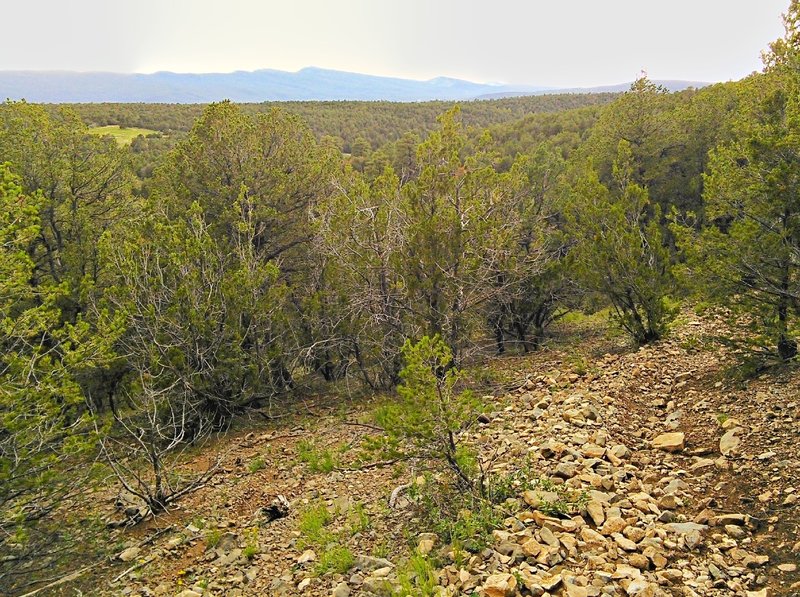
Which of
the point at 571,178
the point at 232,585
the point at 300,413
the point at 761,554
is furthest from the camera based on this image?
the point at 571,178

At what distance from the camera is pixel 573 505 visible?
493cm

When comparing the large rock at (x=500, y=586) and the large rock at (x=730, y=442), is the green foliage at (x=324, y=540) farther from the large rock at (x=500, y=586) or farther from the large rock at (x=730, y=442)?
the large rock at (x=730, y=442)

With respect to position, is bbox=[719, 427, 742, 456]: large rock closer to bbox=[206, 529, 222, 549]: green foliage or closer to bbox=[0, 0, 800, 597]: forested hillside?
bbox=[0, 0, 800, 597]: forested hillside

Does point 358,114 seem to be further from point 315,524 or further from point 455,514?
point 455,514

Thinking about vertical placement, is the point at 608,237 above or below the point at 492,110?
below

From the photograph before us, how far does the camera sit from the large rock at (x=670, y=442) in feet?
19.5

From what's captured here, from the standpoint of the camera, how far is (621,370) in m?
8.65

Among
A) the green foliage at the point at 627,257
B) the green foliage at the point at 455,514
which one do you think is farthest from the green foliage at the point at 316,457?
the green foliage at the point at 627,257

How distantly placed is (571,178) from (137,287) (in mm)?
16163

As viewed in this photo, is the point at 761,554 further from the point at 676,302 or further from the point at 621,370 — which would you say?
the point at 676,302

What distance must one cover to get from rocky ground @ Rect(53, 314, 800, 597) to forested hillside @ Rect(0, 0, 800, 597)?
4 centimetres

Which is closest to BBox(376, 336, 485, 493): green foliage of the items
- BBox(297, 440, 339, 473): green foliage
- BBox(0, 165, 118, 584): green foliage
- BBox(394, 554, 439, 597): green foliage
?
BBox(394, 554, 439, 597): green foliage

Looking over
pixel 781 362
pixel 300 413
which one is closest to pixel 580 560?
pixel 781 362

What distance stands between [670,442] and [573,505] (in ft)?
6.35
